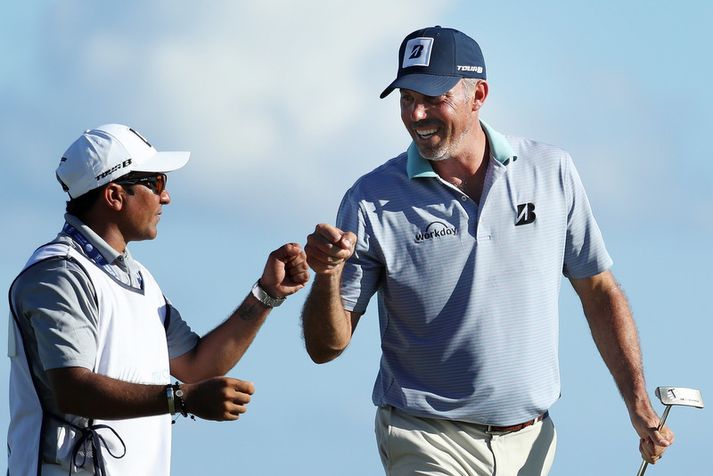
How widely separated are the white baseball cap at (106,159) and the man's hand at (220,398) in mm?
1202

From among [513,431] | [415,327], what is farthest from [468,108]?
[513,431]

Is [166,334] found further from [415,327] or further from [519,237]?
[519,237]

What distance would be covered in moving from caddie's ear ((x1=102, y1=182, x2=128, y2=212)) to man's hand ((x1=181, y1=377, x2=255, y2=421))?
109 centimetres

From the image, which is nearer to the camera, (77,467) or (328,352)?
(77,467)

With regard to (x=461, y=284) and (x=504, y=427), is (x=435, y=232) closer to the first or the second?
(x=461, y=284)

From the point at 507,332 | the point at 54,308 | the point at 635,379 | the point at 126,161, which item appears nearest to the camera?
the point at 54,308

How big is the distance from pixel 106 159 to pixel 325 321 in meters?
1.34

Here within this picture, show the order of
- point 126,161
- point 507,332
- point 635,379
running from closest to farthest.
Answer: point 126,161
point 507,332
point 635,379

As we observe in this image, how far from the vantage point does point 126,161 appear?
6.78m

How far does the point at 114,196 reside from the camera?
672 cm

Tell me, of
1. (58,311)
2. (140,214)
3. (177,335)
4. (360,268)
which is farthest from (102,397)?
(360,268)

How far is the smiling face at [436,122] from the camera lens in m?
7.52

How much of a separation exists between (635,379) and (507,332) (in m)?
0.92

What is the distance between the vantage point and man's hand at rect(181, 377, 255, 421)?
5926 mm
